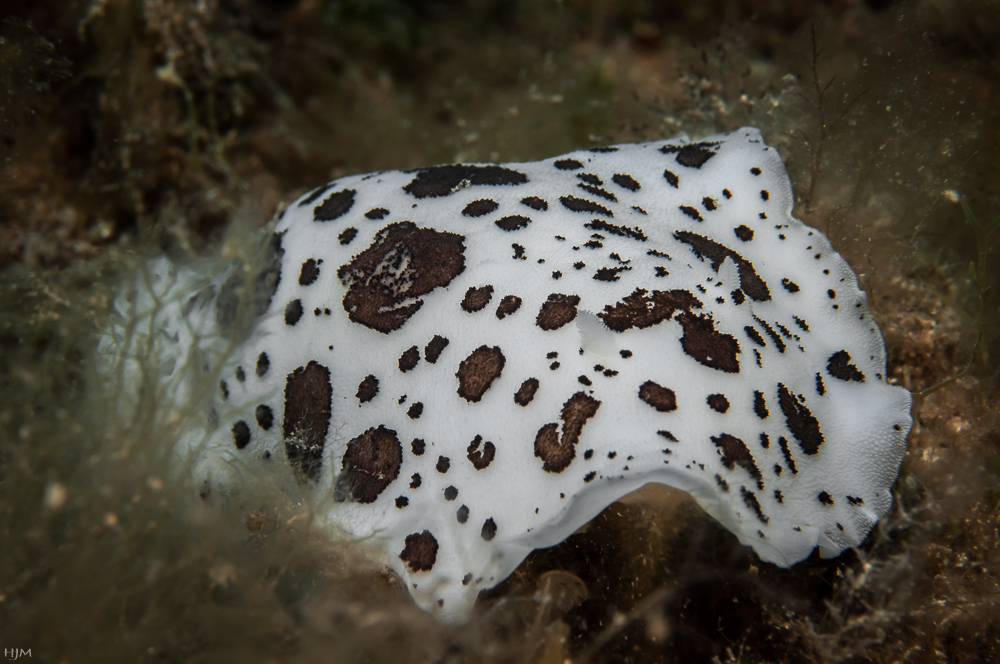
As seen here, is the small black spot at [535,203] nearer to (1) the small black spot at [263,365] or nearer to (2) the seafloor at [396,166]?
(2) the seafloor at [396,166]

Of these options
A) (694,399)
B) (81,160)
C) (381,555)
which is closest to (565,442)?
(694,399)

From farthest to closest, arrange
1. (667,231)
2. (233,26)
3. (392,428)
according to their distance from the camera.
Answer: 1. (233,26)
2. (667,231)
3. (392,428)

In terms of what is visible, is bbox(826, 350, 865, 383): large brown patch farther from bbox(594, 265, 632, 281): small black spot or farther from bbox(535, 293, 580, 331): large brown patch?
bbox(535, 293, 580, 331): large brown patch

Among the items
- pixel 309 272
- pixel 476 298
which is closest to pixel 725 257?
pixel 476 298

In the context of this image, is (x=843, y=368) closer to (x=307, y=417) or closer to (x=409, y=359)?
(x=409, y=359)

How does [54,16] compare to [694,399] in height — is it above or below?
above

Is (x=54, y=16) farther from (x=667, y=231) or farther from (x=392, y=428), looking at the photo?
(x=667, y=231)

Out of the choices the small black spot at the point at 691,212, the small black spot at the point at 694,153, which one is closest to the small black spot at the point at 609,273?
the small black spot at the point at 691,212
